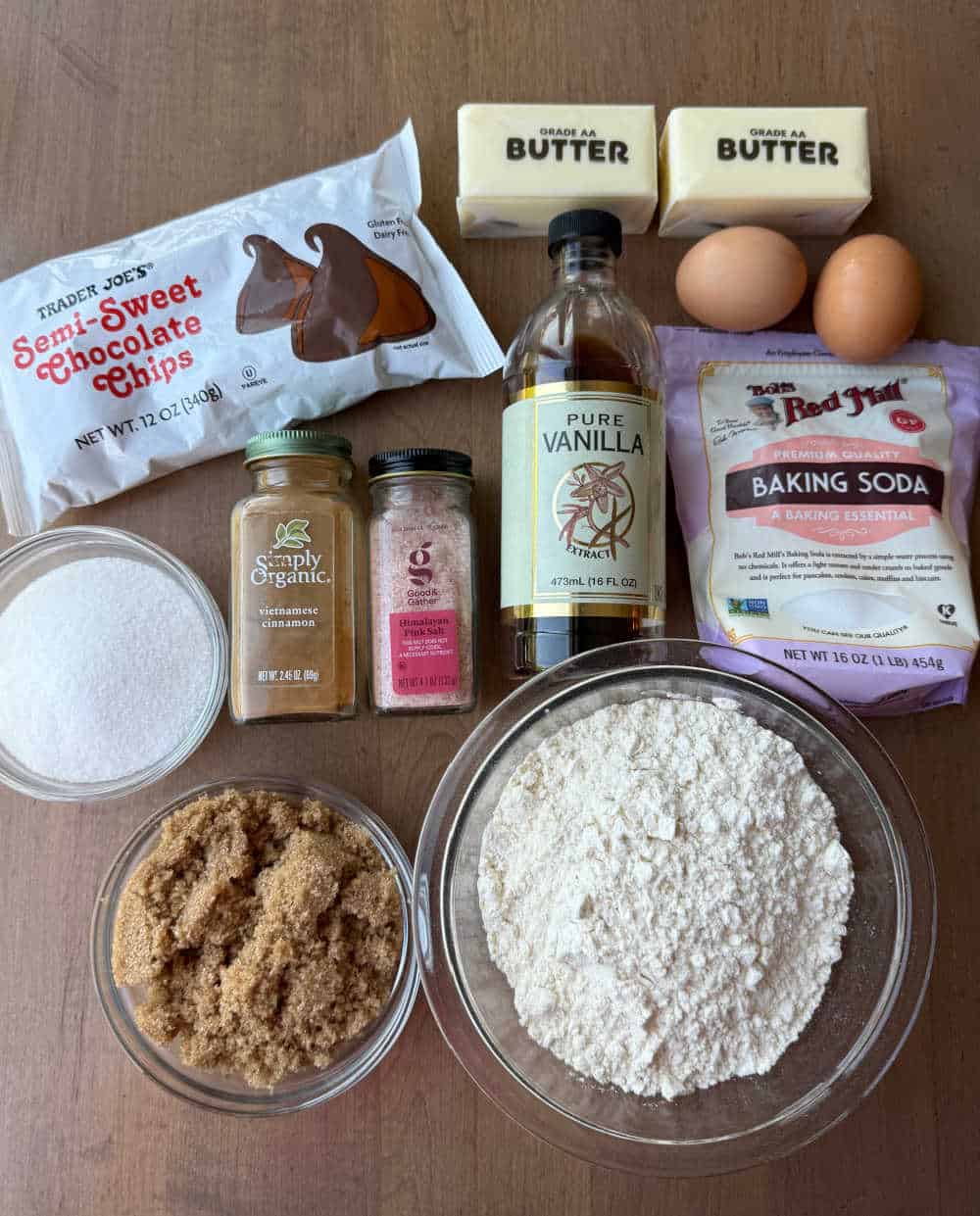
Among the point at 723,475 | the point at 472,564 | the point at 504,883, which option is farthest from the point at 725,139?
the point at 504,883

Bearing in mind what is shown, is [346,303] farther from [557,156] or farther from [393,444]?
[557,156]

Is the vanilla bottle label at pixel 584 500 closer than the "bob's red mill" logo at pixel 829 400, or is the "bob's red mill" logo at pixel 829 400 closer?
the vanilla bottle label at pixel 584 500

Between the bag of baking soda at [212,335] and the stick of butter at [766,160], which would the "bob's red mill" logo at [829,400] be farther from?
the bag of baking soda at [212,335]

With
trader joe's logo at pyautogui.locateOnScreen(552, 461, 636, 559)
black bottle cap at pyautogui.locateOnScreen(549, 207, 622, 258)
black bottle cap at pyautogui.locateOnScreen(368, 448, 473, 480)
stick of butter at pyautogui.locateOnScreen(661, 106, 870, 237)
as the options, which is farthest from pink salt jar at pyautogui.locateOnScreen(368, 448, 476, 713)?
stick of butter at pyautogui.locateOnScreen(661, 106, 870, 237)

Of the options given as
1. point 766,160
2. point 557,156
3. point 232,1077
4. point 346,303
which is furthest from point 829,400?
point 232,1077

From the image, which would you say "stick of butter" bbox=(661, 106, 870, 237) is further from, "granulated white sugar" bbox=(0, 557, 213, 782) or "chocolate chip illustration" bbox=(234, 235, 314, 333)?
"granulated white sugar" bbox=(0, 557, 213, 782)

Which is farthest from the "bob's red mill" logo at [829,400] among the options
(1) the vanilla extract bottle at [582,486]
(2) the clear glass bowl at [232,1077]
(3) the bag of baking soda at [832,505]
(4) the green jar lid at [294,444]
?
(2) the clear glass bowl at [232,1077]

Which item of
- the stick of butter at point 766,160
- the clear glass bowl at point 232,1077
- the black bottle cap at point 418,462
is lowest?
the clear glass bowl at point 232,1077
